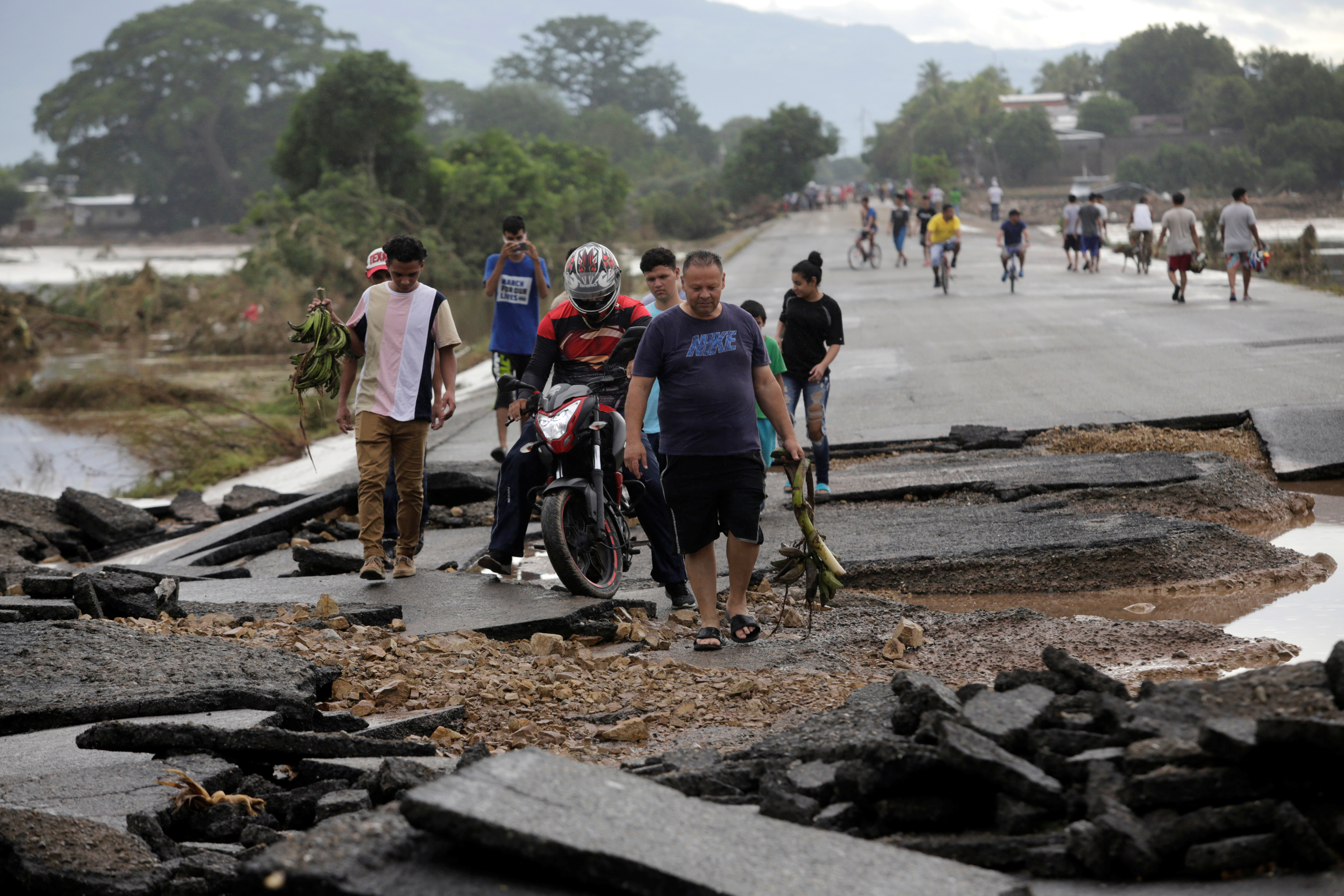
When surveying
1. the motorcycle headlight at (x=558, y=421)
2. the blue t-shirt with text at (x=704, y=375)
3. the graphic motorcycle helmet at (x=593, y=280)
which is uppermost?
the graphic motorcycle helmet at (x=593, y=280)

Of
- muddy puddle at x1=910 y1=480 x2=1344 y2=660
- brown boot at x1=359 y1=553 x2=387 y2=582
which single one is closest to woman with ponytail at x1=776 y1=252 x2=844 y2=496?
muddy puddle at x1=910 y1=480 x2=1344 y2=660

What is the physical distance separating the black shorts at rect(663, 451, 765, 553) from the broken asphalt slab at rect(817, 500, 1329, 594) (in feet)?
5.59

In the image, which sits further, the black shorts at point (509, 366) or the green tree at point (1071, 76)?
the green tree at point (1071, 76)

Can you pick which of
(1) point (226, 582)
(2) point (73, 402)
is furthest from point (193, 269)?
(1) point (226, 582)

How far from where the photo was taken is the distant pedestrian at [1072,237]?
28.9 meters

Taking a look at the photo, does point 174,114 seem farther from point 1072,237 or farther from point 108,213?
point 1072,237

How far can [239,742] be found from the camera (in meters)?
4.35

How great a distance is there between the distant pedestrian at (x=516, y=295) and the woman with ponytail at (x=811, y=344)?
6.92 feet

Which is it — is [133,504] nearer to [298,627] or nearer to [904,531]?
[298,627]

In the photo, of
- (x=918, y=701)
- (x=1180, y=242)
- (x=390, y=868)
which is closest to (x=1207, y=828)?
(x=918, y=701)

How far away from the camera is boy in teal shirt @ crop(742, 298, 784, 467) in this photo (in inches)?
332

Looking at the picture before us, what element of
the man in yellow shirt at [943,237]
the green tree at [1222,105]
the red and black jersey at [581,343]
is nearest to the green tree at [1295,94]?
the green tree at [1222,105]

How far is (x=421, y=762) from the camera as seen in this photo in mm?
3979

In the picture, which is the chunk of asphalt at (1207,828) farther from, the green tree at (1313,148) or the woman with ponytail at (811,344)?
the green tree at (1313,148)
